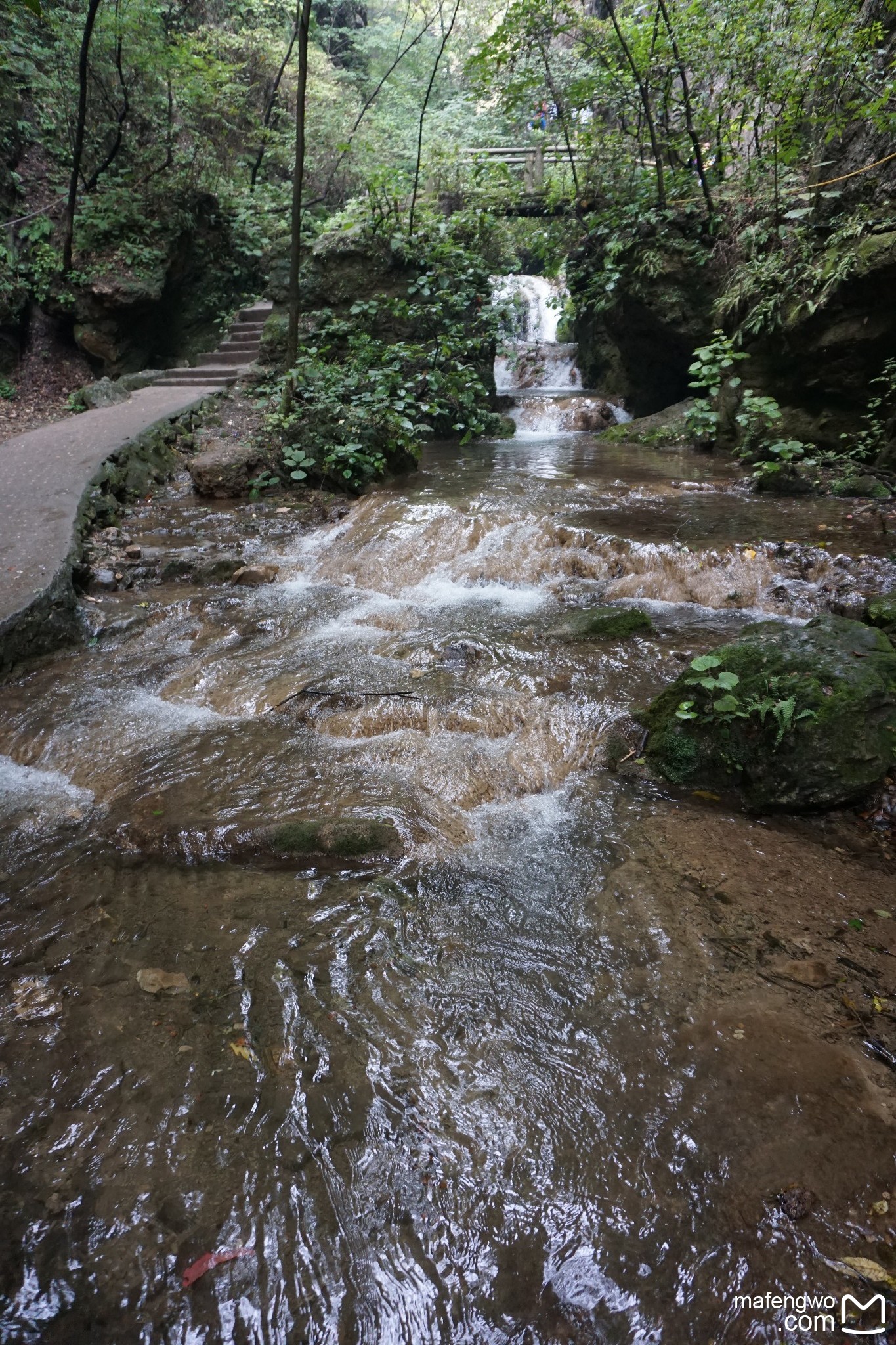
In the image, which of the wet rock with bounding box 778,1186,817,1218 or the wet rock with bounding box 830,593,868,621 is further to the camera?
the wet rock with bounding box 830,593,868,621

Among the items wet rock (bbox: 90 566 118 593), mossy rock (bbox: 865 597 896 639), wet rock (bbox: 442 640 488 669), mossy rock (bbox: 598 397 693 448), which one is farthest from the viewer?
mossy rock (bbox: 598 397 693 448)

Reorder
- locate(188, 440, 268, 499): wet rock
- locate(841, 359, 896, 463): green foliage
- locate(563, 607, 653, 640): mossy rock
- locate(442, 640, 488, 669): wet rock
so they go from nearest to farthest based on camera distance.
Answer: locate(442, 640, 488, 669): wet rock → locate(563, 607, 653, 640): mossy rock → locate(841, 359, 896, 463): green foliage → locate(188, 440, 268, 499): wet rock

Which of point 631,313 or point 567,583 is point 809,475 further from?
point 631,313

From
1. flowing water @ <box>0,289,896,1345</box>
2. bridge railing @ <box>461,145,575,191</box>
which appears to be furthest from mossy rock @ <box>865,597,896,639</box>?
bridge railing @ <box>461,145,575,191</box>

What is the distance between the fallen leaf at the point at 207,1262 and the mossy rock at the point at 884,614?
164 inches

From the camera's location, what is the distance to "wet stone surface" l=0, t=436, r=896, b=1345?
4.85 ft

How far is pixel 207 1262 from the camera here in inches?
58.7

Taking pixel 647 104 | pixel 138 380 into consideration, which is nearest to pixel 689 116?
pixel 647 104

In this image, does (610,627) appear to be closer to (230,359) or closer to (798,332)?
(798,332)

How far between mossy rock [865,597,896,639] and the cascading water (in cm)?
972

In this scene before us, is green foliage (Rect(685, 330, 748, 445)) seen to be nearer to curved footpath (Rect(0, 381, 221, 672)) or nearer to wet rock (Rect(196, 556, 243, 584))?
wet rock (Rect(196, 556, 243, 584))

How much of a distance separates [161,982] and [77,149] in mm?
12574

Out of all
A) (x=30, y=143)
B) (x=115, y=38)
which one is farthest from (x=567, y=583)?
(x=30, y=143)

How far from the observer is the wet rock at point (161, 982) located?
2170mm
